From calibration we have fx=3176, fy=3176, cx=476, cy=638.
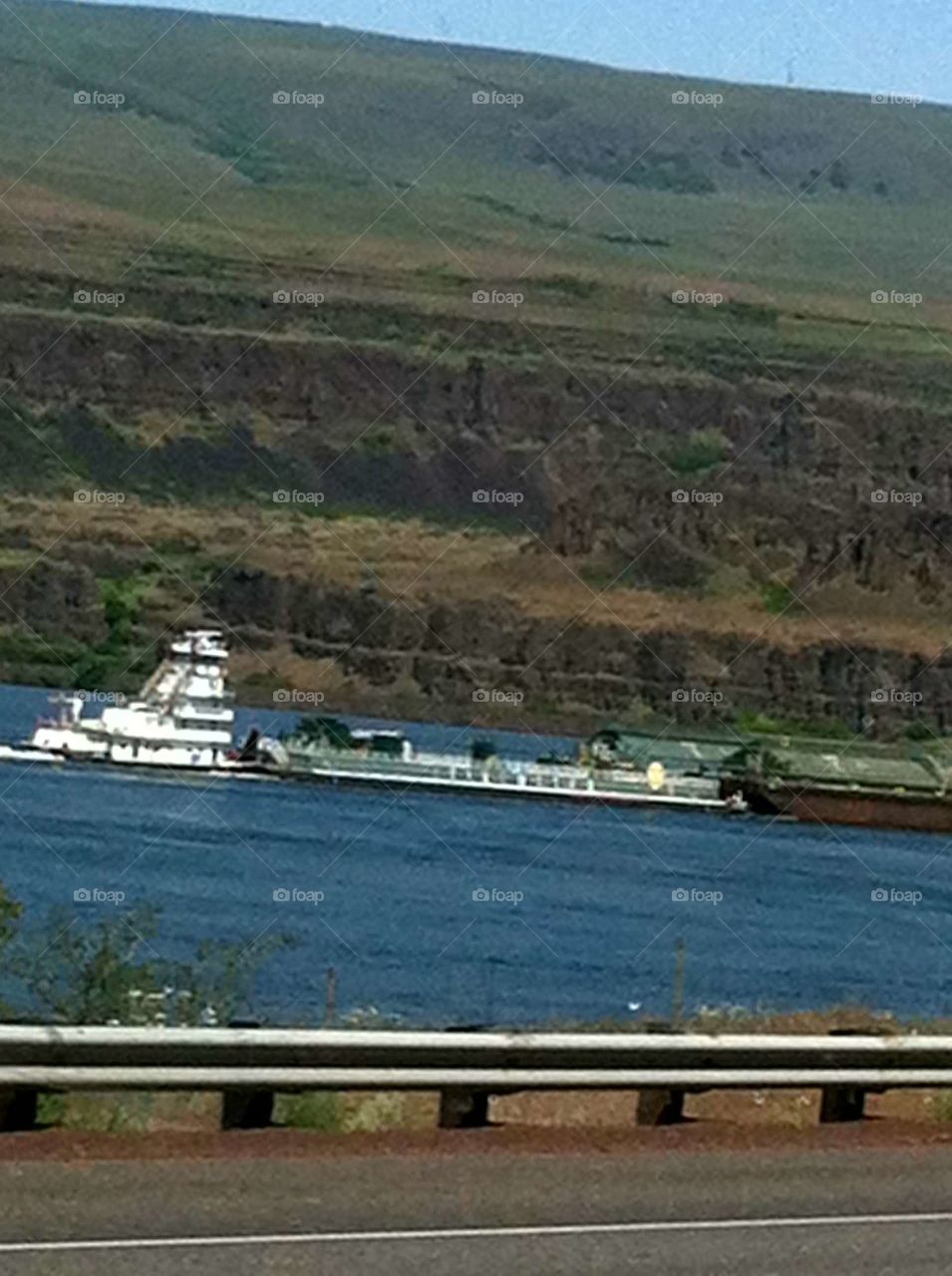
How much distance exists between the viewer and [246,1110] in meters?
11.9

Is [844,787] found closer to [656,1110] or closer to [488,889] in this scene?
[488,889]

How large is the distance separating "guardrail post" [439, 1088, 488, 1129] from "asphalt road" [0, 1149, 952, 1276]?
0.49 meters

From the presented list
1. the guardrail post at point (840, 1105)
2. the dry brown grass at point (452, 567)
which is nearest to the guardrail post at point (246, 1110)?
the guardrail post at point (840, 1105)

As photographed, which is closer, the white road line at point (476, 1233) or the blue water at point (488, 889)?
the white road line at point (476, 1233)

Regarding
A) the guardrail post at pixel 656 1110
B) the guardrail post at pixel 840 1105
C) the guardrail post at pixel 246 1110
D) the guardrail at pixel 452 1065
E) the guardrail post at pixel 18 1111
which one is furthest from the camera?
the guardrail post at pixel 840 1105

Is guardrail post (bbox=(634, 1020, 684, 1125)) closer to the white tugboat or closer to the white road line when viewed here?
the white road line

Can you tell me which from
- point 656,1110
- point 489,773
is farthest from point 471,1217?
point 489,773

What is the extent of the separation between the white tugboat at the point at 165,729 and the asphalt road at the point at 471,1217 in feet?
214

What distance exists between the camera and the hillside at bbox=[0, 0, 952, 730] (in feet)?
444

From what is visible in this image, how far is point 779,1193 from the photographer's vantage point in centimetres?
1149

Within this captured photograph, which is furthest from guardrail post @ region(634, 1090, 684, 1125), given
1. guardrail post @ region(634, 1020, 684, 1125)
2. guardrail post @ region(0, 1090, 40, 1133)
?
guardrail post @ region(0, 1090, 40, 1133)

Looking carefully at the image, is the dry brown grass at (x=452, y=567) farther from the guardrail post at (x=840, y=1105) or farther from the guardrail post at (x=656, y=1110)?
the guardrail post at (x=656, y=1110)

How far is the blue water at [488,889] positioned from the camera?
3425cm

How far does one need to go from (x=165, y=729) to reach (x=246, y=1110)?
215 ft
